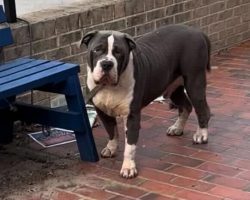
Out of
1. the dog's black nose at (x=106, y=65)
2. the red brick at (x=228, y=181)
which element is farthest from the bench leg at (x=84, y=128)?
the red brick at (x=228, y=181)

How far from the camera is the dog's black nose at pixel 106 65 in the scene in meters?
4.27

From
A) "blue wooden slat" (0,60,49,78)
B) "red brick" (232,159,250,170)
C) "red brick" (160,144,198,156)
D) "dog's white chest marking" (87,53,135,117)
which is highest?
"blue wooden slat" (0,60,49,78)

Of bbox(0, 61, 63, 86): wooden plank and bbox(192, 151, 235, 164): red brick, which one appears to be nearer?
bbox(0, 61, 63, 86): wooden plank

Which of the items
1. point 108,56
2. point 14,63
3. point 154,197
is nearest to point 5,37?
point 14,63

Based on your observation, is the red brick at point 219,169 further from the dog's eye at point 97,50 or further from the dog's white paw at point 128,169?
the dog's eye at point 97,50

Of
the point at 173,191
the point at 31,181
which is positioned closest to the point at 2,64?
the point at 31,181

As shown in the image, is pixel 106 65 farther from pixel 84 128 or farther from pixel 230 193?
pixel 230 193

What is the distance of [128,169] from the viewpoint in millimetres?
4637

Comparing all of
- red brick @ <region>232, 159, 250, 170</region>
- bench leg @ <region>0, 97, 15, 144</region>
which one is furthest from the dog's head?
red brick @ <region>232, 159, 250, 170</region>

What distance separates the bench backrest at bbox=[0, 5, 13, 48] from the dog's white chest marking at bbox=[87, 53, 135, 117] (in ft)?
2.93

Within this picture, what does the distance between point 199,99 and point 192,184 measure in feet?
2.95

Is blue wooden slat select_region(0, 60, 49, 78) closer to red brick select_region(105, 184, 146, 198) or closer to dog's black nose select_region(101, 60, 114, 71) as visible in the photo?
dog's black nose select_region(101, 60, 114, 71)

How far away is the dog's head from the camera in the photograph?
4.30m

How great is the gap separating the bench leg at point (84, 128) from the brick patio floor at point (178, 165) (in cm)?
9
